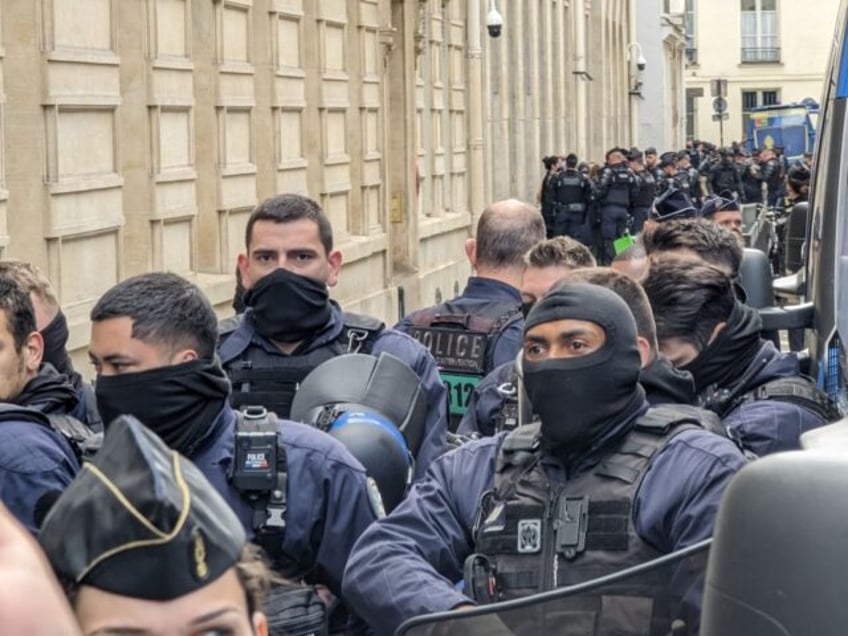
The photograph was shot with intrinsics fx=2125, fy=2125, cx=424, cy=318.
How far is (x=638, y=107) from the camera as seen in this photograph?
209ft

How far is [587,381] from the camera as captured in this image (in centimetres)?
444

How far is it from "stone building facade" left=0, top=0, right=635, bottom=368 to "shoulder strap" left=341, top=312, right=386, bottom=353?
5.70 meters

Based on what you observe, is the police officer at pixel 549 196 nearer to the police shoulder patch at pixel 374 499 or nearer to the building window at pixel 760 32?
the police shoulder patch at pixel 374 499

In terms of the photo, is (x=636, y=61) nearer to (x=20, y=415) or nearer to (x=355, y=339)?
(x=355, y=339)

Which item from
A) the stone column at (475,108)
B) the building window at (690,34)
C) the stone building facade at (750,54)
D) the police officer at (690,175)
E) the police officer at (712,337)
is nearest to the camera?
the police officer at (712,337)

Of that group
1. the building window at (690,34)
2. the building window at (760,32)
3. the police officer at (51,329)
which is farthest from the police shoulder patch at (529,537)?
the building window at (690,34)

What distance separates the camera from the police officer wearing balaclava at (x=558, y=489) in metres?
4.24

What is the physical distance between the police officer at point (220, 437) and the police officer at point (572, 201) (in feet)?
99.4

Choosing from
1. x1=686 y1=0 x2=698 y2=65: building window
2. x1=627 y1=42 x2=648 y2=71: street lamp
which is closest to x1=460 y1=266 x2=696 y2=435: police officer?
x1=627 y1=42 x2=648 y2=71: street lamp

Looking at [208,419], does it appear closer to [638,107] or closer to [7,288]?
[7,288]

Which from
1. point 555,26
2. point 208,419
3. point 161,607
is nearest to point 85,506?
point 161,607

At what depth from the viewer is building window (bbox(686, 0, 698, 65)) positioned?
290 ft

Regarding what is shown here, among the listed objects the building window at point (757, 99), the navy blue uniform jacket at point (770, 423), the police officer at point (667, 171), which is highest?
the building window at point (757, 99)

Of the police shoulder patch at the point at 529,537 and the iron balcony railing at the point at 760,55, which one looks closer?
the police shoulder patch at the point at 529,537
